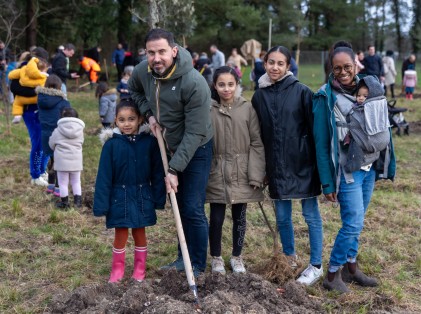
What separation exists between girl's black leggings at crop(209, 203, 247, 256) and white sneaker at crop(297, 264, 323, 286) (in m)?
0.58

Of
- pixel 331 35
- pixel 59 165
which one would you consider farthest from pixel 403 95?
pixel 331 35

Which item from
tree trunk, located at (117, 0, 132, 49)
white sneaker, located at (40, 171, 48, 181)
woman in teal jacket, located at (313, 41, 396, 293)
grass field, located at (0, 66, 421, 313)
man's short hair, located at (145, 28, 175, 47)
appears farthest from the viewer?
tree trunk, located at (117, 0, 132, 49)

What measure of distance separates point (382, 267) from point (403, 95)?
54.3 feet

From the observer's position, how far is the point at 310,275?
4.30m

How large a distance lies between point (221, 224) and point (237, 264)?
375 millimetres

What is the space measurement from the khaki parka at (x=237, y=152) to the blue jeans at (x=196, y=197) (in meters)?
0.15

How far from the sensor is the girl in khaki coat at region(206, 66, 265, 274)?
4258 mm

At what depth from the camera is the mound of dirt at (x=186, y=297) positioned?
3406 mm

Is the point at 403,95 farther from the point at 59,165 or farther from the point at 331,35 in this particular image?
the point at 331,35

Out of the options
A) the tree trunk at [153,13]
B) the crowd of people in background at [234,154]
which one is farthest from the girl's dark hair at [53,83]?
the crowd of people in background at [234,154]

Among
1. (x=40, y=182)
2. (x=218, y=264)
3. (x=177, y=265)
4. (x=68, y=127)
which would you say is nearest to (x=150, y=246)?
(x=177, y=265)

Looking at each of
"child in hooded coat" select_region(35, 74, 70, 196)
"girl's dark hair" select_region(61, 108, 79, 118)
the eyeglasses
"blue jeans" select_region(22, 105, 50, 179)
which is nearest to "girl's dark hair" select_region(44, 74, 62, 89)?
"child in hooded coat" select_region(35, 74, 70, 196)

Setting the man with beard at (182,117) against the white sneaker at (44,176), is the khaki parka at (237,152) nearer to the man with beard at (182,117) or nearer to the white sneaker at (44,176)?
the man with beard at (182,117)

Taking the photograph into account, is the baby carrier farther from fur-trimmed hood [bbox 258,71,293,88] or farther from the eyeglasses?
fur-trimmed hood [bbox 258,71,293,88]
